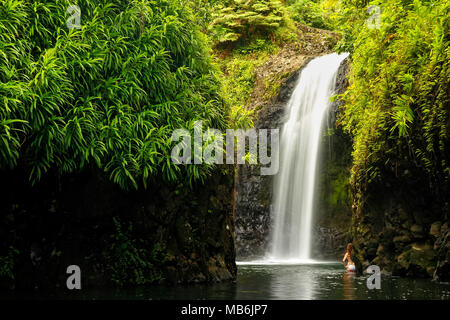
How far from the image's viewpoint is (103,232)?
6723 millimetres

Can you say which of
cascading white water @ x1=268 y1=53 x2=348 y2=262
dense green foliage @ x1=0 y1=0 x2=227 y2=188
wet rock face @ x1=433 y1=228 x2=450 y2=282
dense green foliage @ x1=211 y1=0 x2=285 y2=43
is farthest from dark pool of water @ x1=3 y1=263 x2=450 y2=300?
dense green foliage @ x1=211 y1=0 x2=285 y2=43

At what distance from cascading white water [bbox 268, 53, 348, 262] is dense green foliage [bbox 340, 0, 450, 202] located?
577 cm

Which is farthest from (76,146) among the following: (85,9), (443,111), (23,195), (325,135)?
(325,135)

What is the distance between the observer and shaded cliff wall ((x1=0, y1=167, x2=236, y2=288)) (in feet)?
20.6

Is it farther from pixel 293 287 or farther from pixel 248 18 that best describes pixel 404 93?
pixel 248 18

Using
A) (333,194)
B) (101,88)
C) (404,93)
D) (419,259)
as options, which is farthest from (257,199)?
(101,88)

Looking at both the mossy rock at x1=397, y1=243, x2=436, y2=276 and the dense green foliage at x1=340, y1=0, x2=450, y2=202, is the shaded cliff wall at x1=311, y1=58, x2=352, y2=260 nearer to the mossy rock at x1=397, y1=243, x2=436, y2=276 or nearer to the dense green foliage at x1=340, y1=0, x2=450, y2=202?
the dense green foliage at x1=340, y1=0, x2=450, y2=202

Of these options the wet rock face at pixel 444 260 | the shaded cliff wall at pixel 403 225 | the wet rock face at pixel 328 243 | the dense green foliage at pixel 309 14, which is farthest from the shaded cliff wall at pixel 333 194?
the dense green foliage at pixel 309 14

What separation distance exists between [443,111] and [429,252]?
2.41 meters

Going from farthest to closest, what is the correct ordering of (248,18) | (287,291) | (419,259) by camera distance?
(248,18) → (419,259) → (287,291)

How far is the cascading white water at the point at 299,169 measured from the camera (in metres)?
15.2

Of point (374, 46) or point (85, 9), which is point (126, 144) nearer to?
point (85, 9)

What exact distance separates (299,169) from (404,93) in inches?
311

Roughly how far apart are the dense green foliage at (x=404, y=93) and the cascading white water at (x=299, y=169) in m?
5.77
